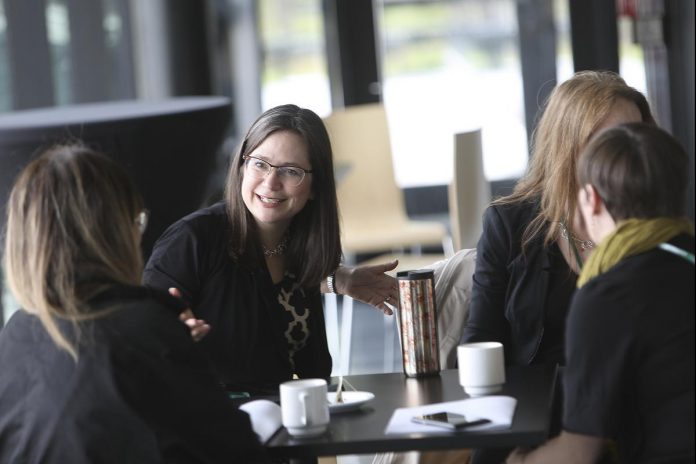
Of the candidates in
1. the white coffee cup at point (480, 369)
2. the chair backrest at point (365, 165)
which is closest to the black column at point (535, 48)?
the chair backrest at point (365, 165)

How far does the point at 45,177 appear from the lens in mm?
1622

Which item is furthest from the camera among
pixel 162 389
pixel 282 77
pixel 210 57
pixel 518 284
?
pixel 282 77

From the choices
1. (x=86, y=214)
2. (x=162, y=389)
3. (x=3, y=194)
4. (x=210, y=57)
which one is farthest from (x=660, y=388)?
(x=210, y=57)

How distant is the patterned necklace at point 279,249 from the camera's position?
2.50m

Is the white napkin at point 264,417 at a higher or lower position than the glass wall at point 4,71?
lower

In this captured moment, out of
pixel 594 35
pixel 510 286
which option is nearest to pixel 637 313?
pixel 510 286

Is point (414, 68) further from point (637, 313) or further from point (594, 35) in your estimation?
point (637, 313)

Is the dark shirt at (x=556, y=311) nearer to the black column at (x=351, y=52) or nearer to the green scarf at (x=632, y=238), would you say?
the green scarf at (x=632, y=238)

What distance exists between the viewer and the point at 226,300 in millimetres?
2385

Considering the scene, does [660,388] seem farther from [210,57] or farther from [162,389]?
[210,57]

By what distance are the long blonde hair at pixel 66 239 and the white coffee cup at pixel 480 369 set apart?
62 centimetres

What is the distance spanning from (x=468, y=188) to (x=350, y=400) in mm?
2344

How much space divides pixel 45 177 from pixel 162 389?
34 centimetres

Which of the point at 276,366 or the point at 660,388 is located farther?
the point at 276,366
